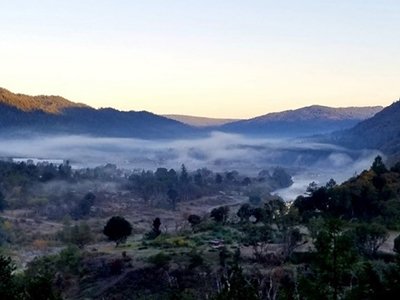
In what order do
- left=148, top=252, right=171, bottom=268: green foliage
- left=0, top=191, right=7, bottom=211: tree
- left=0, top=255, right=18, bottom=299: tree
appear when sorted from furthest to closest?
1. left=0, top=191, right=7, bottom=211: tree
2. left=148, top=252, right=171, bottom=268: green foliage
3. left=0, top=255, right=18, bottom=299: tree

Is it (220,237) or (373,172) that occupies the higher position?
(373,172)

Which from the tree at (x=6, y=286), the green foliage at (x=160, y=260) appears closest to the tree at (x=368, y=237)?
the green foliage at (x=160, y=260)

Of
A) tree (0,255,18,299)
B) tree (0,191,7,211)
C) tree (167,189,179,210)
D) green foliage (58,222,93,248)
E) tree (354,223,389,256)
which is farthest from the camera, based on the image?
tree (167,189,179,210)

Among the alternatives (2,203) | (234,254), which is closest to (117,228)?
(234,254)

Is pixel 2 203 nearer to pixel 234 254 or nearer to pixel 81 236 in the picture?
pixel 81 236

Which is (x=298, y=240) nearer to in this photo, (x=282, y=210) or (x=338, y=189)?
(x=282, y=210)

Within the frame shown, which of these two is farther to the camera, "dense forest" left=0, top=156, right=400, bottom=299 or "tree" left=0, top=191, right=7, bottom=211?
"tree" left=0, top=191, right=7, bottom=211

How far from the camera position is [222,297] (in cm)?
2845

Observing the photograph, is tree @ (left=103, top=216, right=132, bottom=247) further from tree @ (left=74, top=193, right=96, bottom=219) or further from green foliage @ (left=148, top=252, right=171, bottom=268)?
tree @ (left=74, top=193, right=96, bottom=219)

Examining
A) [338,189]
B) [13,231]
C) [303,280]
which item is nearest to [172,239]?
[338,189]

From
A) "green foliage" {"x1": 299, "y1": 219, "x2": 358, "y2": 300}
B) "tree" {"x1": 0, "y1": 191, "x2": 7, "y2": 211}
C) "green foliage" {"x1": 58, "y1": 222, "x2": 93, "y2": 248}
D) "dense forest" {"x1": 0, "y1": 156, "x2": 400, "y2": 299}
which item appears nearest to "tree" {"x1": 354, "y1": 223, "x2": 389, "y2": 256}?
"dense forest" {"x1": 0, "y1": 156, "x2": 400, "y2": 299}

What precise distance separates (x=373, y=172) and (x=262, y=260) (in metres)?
35.8

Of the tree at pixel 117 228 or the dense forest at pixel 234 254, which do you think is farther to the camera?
the tree at pixel 117 228

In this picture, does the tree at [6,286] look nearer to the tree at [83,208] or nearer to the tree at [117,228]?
the tree at [117,228]
